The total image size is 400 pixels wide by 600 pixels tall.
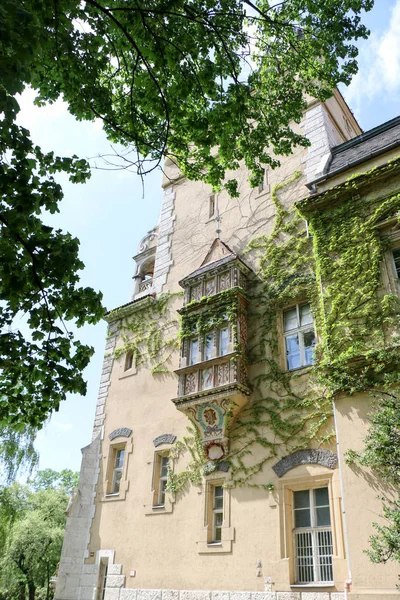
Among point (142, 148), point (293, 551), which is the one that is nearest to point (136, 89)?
point (142, 148)

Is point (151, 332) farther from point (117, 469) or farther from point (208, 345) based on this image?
point (117, 469)

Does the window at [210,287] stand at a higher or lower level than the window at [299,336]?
higher

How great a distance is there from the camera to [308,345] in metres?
11.2

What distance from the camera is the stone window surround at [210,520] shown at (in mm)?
10523

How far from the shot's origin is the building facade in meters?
9.12

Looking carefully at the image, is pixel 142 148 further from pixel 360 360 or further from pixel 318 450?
pixel 318 450

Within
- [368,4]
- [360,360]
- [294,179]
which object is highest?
[294,179]

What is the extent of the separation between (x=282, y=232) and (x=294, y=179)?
183 cm

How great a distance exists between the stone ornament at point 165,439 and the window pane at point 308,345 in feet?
14.4

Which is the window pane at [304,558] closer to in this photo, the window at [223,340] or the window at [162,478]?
the window at [162,478]

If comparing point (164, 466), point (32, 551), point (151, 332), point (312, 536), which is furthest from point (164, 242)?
point (32, 551)

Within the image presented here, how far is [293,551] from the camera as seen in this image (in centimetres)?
952

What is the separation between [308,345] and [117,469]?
723 centimetres

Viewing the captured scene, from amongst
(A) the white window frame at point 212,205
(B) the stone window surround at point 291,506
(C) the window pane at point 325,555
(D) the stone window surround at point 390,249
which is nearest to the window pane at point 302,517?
(B) the stone window surround at point 291,506
